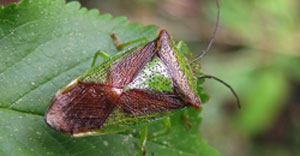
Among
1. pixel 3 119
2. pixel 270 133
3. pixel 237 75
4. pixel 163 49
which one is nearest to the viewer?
pixel 3 119

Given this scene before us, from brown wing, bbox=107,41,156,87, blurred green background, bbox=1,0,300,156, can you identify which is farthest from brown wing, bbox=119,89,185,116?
blurred green background, bbox=1,0,300,156

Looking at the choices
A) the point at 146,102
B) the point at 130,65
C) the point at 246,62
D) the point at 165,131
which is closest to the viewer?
the point at 146,102

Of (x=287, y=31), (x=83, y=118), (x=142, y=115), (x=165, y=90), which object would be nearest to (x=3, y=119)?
(x=83, y=118)

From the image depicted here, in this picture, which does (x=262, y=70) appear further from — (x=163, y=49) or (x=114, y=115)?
(x=114, y=115)

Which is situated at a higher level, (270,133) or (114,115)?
(114,115)

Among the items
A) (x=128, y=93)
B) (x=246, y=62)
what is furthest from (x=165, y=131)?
(x=246, y=62)

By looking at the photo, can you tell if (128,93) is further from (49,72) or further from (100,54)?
(49,72)
